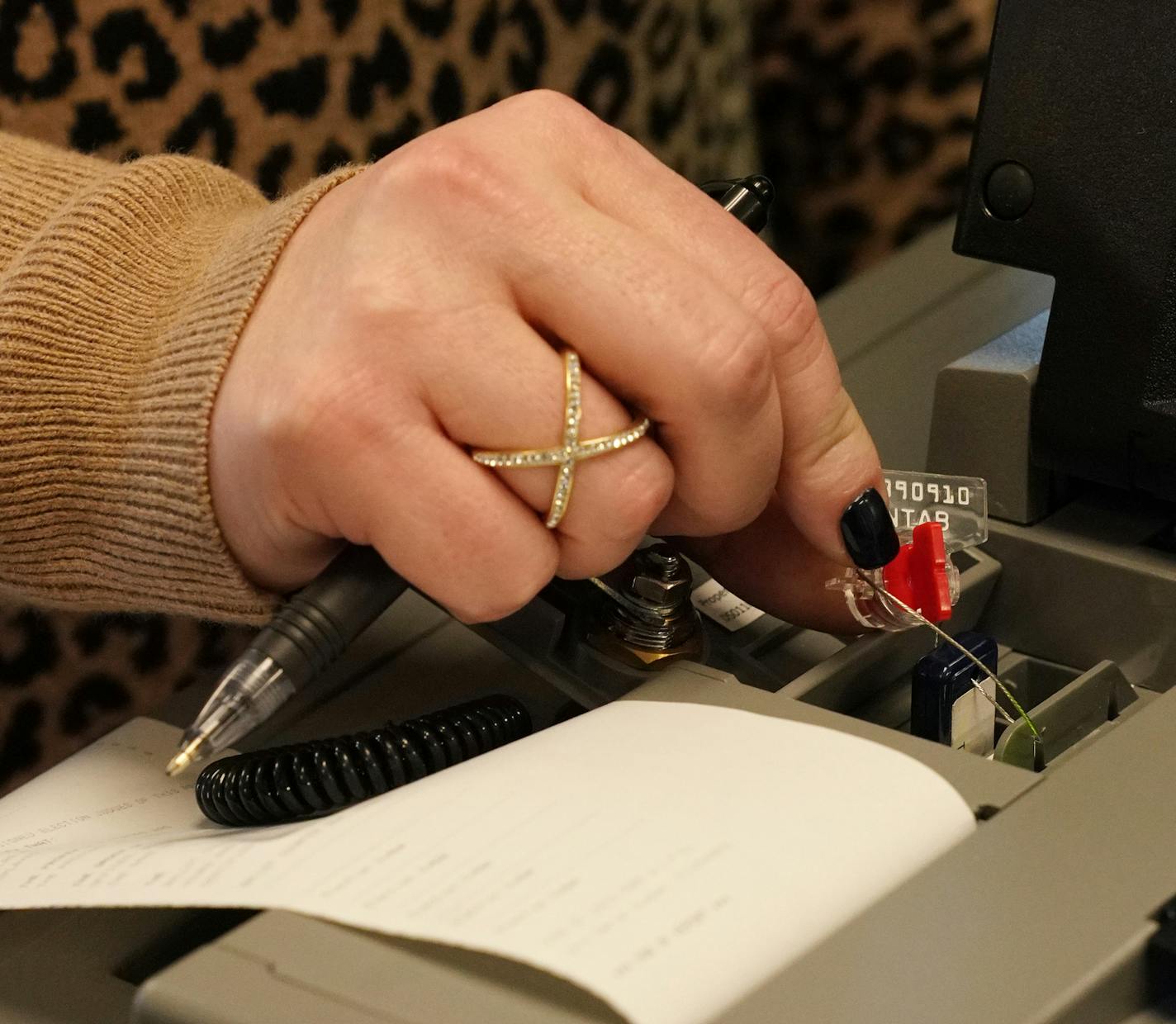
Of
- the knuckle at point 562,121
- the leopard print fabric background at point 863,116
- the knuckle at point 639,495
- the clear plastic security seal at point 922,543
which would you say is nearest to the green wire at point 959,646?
the clear plastic security seal at point 922,543

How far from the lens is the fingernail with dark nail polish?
1.89 feet

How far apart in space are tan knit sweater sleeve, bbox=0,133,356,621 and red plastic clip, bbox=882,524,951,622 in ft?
0.87

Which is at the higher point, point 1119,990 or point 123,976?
point 1119,990

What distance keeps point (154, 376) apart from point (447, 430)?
0.54ft

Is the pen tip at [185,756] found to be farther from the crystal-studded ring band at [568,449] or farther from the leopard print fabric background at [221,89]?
the leopard print fabric background at [221,89]

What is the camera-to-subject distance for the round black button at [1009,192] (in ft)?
2.10

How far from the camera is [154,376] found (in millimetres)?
627

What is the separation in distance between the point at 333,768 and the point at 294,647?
0.05 m

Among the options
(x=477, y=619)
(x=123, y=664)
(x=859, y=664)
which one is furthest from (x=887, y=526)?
(x=123, y=664)

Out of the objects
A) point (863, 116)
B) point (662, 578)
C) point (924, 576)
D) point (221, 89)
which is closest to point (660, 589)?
point (662, 578)

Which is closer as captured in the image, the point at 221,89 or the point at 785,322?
the point at 785,322

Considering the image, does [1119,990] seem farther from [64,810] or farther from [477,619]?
[64,810]

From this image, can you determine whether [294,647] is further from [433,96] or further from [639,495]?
[433,96]

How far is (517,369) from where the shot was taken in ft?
1.71
